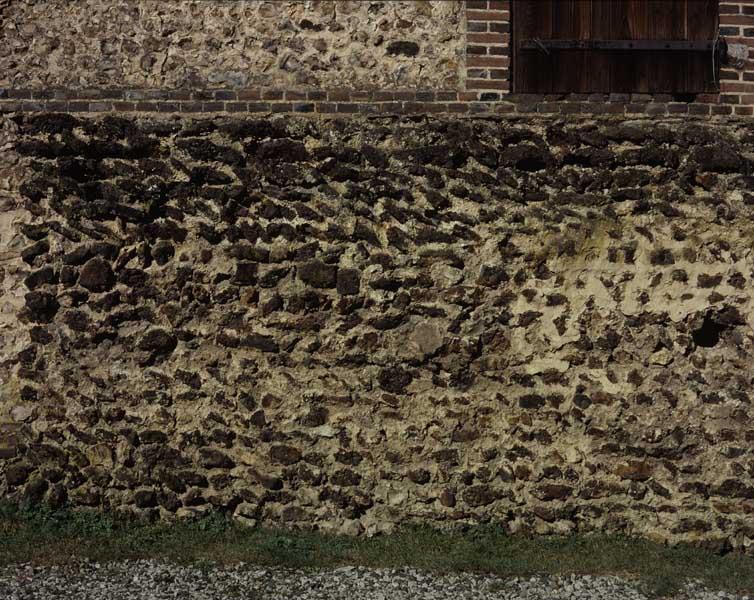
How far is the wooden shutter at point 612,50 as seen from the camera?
674 centimetres

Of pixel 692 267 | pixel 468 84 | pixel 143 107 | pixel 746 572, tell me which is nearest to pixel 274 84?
pixel 143 107

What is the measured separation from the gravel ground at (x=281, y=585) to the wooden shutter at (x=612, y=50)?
11.2 feet

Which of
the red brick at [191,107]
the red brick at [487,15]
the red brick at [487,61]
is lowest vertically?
the red brick at [191,107]

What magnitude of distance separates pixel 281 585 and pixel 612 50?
4.35 metres

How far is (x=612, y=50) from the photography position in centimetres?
679

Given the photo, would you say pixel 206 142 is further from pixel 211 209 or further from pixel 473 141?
pixel 473 141

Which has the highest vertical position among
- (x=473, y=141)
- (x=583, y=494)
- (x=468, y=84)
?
(x=468, y=84)

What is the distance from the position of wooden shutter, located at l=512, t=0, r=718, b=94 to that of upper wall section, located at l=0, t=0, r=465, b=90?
53 centimetres

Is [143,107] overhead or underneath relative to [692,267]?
overhead

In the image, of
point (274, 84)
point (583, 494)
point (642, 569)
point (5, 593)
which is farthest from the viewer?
point (274, 84)

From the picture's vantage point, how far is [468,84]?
6.63m

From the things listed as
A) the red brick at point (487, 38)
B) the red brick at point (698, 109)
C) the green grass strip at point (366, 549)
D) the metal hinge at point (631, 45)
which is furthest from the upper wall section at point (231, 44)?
the green grass strip at point (366, 549)

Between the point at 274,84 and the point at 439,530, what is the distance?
3.28m

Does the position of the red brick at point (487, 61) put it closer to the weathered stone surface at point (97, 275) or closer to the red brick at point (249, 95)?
the red brick at point (249, 95)
